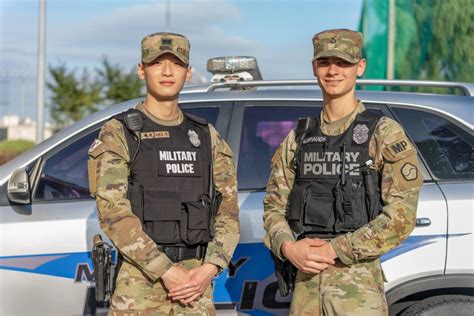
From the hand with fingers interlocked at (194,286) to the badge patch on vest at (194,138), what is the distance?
0.48 m

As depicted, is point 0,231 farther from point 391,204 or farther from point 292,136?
point 391,204

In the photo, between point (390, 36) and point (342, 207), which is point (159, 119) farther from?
point (390, 36)

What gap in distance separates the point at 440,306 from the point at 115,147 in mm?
1733

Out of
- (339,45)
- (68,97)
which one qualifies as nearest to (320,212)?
(339,45)

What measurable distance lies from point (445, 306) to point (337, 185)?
1041 mm

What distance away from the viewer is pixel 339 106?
8.91ft

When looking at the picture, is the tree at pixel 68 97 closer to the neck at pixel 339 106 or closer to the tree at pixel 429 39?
the tree at pixel 429 39

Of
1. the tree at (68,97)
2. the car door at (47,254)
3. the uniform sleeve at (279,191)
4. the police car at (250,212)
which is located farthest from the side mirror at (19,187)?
the tree at (68,97)

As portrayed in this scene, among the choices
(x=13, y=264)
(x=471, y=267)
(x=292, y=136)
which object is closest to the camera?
(x=292, y=136)

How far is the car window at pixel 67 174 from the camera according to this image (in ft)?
11.7

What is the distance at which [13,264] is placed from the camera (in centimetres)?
345

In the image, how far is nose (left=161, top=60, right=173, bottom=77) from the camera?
8.90ft

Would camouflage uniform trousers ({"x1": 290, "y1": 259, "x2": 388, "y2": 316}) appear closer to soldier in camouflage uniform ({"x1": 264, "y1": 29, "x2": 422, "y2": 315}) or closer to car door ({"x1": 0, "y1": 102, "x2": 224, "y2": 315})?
soldier in camouflage uniform ({"x1": 264, "y1": 29, "x2": 422, "y2": 315})

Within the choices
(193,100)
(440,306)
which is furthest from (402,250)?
(193,100)
